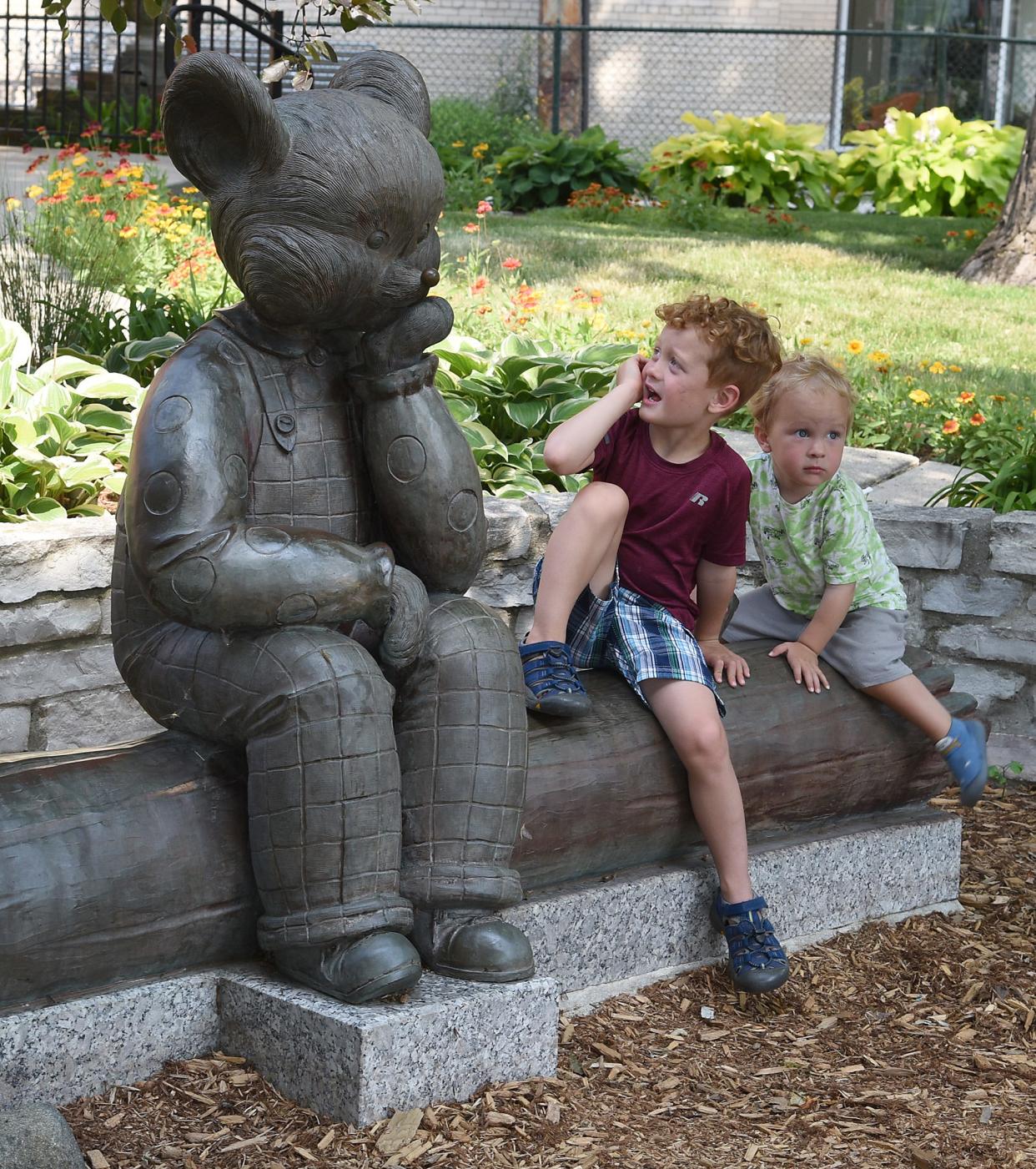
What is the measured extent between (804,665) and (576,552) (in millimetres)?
624

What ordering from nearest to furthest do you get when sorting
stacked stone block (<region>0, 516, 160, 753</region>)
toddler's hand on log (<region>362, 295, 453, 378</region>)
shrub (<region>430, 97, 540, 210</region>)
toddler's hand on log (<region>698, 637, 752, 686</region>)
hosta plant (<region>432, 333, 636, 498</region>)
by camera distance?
toddler's hand on log (<region>362, 295, 453, 378</region>)
toddler's hand on log (<region>698, 637, 752, 686</region>)
stacked stone block (<region>0, 516, 160, 753</region>)
hosta plant (<region>432, 333, 636, 498</region>)
shrub (<region>430, 97, 540, 210</region>)

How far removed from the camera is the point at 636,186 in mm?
14266

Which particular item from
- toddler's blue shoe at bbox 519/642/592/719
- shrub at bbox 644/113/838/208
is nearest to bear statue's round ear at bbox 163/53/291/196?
toddler's blue shoe at bbox 519/642/592/719

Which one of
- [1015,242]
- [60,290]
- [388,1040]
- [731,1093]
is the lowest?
[731,1093]

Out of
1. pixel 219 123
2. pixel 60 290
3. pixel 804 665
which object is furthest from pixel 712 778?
pixel 60 290

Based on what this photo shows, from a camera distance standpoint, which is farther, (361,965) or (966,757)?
(966,757)

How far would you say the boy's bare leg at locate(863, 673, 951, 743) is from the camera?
3.32 m

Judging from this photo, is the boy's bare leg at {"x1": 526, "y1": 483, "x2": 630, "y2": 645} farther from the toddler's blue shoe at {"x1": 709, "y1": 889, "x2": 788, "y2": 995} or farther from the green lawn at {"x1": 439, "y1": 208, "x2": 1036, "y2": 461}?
the green lawn at {"x1": 439, "y1": 208, "x2": 1036, "y2": 461}

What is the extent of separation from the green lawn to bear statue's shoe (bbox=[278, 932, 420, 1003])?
3377mm

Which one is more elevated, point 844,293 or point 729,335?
point 729,335

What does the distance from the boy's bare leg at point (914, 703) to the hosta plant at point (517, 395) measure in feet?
5.28

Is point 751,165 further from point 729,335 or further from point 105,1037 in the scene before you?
point 105,1037

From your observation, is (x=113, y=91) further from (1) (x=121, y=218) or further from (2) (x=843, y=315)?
(2) (x=843, y=315)

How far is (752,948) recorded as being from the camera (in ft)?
9.59
